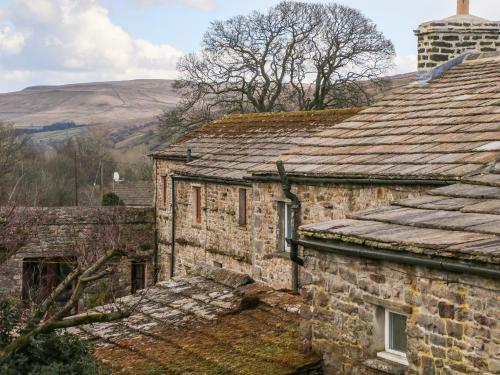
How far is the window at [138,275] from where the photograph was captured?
26891mm

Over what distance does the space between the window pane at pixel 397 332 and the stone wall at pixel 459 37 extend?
31.4ft

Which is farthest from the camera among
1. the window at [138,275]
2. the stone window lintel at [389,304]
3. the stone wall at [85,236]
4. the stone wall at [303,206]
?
the window at [138,275]

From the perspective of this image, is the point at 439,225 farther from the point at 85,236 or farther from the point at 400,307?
the point at 85,236

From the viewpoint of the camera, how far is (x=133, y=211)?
88.8 ft

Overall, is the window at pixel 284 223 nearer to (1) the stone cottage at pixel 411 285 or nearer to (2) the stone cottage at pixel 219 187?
(2) the stone cottage at pixel 219 187

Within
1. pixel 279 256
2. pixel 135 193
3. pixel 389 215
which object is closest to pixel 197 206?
pixel 279 256

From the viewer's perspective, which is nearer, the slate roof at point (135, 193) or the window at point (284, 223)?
the window at point (284, 223)

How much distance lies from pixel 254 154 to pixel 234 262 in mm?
2837

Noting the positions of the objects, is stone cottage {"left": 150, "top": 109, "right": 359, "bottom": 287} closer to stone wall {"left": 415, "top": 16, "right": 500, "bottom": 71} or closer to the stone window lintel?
stone wall {"left": 415, "top": 16, "right": 500, "bottom": 71}

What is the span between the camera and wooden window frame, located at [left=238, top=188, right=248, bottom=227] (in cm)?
2008

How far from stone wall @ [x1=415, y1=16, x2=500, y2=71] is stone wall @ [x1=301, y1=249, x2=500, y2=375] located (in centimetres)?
893

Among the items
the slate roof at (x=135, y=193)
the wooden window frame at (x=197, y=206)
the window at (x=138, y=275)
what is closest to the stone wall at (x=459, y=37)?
the wooden window frame at (x=197, y=206)

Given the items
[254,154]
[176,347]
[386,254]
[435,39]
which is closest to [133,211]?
[254,154]

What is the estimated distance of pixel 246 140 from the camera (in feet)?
75.0
